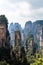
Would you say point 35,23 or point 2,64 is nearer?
point 2,64

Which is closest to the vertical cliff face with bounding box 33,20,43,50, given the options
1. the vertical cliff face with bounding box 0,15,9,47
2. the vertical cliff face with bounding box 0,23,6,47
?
the vertical cliff face with bounding box 0,15,9,47

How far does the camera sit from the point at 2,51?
4150 centimetres

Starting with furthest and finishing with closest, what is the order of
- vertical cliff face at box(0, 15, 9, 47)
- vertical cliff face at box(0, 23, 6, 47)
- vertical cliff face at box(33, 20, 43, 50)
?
vertical cliff face at box(33, 20, 43, 50), vertical cliff face at box(0, 23, 6, 47), vertical cliff face at box(0, 15, 9, 47)

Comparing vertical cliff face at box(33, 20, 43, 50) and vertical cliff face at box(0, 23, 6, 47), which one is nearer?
vertical cliff face at box(0, 23, 6, 47)

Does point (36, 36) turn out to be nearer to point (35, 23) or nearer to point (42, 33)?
point (42, 33)

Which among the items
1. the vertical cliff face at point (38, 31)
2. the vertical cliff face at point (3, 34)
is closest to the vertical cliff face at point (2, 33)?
the vertical cliff face at point (3, 34)

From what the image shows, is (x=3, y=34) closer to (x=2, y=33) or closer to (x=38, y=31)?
(x=2, y=33)

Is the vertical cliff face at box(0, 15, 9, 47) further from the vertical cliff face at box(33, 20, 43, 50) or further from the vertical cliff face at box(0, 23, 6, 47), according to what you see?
the vertical cliff face at box(33, 20, 43, 50)

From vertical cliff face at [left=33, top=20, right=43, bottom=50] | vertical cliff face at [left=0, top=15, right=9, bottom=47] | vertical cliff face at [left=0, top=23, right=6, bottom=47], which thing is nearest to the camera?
vertical cliff face at [left=0, top=15, right=9, bottom=47]

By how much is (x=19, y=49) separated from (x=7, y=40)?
2389mm

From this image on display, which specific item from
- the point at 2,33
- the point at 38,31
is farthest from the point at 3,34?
the point at 38,31

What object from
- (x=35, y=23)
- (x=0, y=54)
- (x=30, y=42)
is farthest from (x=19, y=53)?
(x=35, y=23)

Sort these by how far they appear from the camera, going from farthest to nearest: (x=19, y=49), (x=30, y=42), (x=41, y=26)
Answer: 1. (x=41, y=26)
2. (x=30, y=42)
3. (x=19, y=49)

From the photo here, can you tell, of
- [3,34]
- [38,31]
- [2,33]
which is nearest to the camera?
[2,33]
